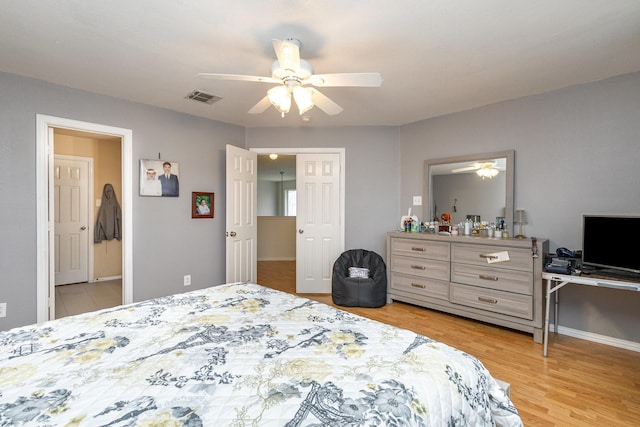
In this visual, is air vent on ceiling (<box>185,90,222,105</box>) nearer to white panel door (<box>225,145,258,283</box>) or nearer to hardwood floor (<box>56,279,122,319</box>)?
white panel door (<box>225,145,258,283</box>)

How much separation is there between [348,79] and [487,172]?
232cm

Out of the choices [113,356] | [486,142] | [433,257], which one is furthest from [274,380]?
[486,142]

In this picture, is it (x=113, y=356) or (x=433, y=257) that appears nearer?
(x=113, y=356)

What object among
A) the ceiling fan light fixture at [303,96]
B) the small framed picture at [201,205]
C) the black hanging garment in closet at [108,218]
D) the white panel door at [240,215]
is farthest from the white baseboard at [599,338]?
the black hanging garment in closet at [108,218]

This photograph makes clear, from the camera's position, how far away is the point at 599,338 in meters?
2.73

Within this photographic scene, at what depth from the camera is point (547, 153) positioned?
303cm

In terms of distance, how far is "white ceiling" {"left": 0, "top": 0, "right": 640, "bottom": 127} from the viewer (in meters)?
1.76

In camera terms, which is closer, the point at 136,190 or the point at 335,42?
the point at 335,42

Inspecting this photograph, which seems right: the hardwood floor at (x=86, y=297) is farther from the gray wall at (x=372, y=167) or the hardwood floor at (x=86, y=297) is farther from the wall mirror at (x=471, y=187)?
the wall mirror at (x=471, y=187)

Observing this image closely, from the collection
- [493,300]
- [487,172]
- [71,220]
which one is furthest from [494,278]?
[71,220]

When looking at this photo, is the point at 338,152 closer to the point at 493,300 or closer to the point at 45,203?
the point at 493,300

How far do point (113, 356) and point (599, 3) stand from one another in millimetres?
2986

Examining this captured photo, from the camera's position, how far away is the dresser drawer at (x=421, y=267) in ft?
10.9

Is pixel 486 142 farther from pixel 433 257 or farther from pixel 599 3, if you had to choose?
pixel 599 3
